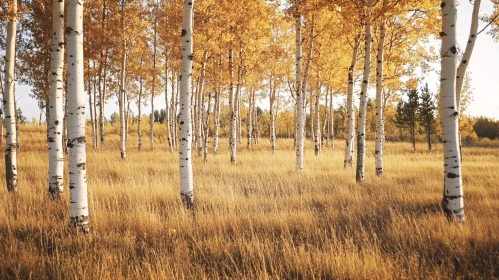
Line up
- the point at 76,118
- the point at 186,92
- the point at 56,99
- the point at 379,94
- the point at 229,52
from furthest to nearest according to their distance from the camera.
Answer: the point at 229,52, the point at 379,94, the point at 56,99, the point at 186,92, the point at 76,118

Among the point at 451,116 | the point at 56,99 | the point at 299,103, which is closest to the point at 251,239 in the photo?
the point at 451,116

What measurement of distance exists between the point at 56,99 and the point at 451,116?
289 inches

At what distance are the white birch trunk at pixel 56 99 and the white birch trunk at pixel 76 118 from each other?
5.72ft

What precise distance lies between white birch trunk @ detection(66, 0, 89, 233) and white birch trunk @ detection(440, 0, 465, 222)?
5.64 m

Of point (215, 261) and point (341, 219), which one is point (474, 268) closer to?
point (341, 219)

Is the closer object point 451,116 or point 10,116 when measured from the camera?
point 451,116

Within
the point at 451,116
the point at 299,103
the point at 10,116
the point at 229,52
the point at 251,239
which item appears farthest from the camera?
the point at 229,52

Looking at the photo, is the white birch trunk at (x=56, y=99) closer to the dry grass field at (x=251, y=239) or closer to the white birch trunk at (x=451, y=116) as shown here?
the dry grass field at (x=251, y=239)

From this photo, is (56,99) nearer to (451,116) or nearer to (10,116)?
(10,116)

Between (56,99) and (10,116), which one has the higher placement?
(56,99)

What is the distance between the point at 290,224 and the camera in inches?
180

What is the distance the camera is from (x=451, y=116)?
443 centimetres

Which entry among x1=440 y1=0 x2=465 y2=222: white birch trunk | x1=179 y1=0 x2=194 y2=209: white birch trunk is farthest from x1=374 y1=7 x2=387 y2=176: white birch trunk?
x1=179 y1=0 x2=194 y2=209: white birch trunk

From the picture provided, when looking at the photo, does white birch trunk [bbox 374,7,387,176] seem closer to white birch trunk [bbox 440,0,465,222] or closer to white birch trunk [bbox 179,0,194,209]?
white birch trunk [bbox 440,0,465,222]
